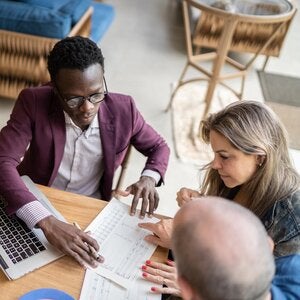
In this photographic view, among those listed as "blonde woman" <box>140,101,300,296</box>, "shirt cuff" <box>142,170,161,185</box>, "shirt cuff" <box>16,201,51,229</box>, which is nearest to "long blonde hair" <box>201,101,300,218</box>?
"blonde woman" <box>140,101,300,296</box>

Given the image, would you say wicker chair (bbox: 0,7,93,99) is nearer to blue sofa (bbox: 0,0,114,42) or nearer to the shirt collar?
blue sofa (bbox: 0,0,114,42)

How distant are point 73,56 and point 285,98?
276 centimetres

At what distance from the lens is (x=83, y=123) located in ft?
4.27

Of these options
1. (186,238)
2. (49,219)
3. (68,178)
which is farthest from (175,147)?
(186,238)

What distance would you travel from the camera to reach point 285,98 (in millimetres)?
3500

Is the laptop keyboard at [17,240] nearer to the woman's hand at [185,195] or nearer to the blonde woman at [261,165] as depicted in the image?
the blonde woman at [261,165]

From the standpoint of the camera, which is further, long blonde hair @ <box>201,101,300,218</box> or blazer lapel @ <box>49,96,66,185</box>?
blazer lapel @ <box>49,96,66,185</box>

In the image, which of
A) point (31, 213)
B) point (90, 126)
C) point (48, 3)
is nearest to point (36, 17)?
point (48, 3)

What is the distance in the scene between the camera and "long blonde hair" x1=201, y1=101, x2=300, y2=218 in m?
1.07

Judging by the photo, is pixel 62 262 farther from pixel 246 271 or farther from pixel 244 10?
pixel 244 10

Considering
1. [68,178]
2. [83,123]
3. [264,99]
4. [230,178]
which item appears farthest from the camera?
[264,99]

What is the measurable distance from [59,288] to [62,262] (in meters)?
0.08

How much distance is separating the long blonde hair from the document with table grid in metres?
0.33

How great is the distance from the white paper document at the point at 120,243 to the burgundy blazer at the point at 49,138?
227mm
